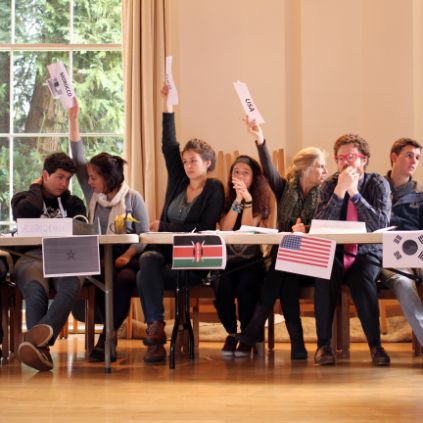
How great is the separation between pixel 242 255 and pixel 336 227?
2.27 feet

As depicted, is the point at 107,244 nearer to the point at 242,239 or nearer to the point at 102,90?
the point at 242,239

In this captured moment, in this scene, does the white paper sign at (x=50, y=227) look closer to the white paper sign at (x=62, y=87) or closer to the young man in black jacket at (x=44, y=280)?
the young man in black jacket at (x=44, y=280)

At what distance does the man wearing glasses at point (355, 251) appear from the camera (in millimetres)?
4281

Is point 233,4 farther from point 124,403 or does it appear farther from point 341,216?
point 124,403

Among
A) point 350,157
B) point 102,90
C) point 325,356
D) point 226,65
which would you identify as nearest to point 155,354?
point 325,356

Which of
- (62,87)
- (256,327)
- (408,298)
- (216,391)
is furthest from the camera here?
(62,87)

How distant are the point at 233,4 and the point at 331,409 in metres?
4.05

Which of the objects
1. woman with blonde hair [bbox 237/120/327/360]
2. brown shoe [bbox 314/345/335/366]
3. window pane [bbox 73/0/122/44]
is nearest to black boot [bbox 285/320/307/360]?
woman with blonde hair [bbox 237/120/327/360]

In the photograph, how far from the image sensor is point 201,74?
21.2 feet

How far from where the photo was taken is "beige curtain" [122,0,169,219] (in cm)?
636

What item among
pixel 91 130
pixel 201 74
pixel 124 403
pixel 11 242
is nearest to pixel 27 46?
pixel 91 130

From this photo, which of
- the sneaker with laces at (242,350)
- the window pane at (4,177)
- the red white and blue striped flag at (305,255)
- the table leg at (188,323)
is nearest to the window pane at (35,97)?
the window pane at (4,177)

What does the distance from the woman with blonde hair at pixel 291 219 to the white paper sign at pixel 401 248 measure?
1.61 ft

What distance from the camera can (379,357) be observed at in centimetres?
427
